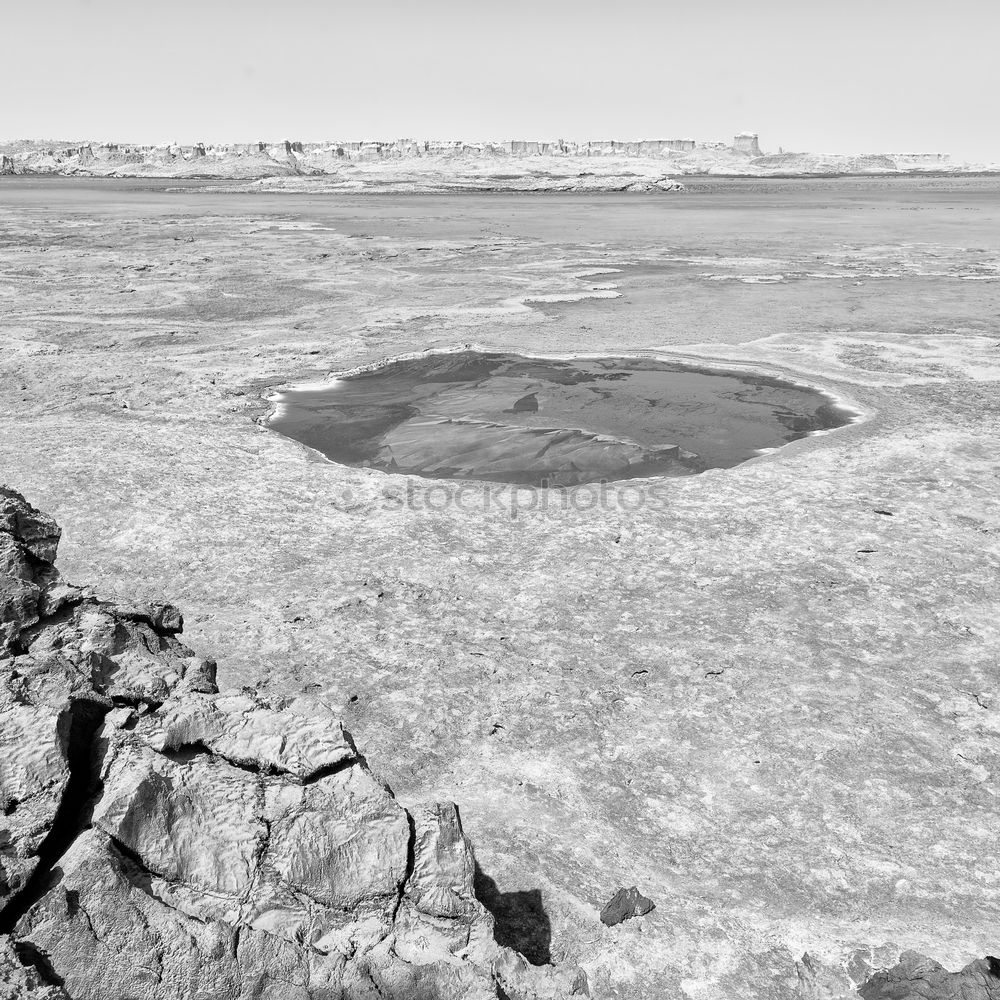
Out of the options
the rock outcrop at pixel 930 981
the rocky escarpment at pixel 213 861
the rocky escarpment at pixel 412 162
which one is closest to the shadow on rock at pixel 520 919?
the rocky escarpment at pixel 213 861

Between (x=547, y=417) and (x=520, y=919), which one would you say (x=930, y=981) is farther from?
(x=547, y=417)

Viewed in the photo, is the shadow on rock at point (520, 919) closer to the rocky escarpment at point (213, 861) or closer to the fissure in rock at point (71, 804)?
the rocky escarpment at point (213, 861)

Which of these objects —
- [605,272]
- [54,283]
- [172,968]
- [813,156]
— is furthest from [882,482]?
[813,156]

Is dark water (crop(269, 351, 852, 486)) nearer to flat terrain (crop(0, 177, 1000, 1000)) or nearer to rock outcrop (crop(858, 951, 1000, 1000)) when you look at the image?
flat terrain (crop(0, 177, 1000, 1000))

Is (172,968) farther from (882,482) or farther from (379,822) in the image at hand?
(882,482)

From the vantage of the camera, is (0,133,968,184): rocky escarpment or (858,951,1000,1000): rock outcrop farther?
(0,133,968,184): rocky escarpment

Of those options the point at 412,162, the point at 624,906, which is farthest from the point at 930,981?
the point at 412,162

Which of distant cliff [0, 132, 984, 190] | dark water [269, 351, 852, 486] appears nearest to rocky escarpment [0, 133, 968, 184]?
distant cliff [0, 132, 984, 190]
